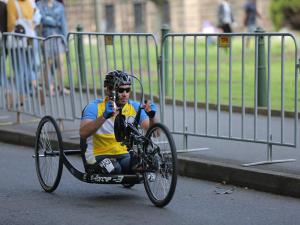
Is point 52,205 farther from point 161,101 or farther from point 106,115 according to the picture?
point 161,101

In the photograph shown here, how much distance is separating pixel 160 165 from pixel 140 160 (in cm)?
28

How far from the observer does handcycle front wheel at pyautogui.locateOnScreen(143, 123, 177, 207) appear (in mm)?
7359

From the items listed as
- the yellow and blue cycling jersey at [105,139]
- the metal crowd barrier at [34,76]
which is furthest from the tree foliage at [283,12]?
the yellow and blue cycling jersey at [105,139]

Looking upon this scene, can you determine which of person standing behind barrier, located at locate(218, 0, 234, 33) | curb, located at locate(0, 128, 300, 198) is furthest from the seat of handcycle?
person standing behind barrier, located at locate(218, 0, 234, 33)

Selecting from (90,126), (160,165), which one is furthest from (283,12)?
(160,165)

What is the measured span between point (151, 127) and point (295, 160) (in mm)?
2116

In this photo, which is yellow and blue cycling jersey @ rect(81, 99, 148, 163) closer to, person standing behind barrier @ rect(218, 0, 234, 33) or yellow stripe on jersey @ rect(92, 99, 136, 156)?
yellow stripe on jersey @ rect(92, 99, 136, 156)

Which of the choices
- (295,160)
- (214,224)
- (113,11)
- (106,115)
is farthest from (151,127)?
(113,11)

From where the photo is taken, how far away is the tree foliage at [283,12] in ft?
108

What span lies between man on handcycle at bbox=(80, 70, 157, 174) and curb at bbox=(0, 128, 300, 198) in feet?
3.99

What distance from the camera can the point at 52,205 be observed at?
25.8ft

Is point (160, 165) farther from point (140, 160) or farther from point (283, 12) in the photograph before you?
point (283, 12)

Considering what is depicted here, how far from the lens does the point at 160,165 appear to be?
7.50 meters

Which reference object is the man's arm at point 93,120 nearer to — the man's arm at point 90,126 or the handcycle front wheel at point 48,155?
the man's arm at point 90,126
